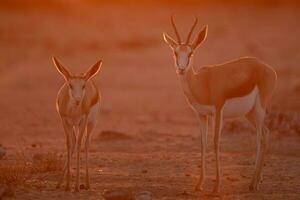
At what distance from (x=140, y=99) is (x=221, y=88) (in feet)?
45.7

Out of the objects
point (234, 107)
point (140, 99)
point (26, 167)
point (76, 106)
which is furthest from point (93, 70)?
point (140, 99)

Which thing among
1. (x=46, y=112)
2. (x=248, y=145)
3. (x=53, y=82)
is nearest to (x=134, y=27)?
(x=53, y=82)

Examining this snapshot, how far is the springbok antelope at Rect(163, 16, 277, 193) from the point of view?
11961mm

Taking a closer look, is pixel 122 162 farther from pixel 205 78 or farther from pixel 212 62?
pixel 212 62

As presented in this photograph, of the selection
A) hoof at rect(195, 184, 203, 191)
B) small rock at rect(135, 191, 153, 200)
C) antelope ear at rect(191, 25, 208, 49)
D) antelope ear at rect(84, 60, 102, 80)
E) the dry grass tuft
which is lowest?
small rock at rect(135, 191, 153, 200)

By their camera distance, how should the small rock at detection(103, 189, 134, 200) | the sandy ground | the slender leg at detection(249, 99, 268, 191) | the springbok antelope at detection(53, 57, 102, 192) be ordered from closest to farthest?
the small rock at detection(103, 189, 134, 200) → the springbok antelope at detection(53, 57, 102, 192) → the slender leg at detection(249, 99, 268, 191) → the sandy ground

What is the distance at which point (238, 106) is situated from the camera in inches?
474

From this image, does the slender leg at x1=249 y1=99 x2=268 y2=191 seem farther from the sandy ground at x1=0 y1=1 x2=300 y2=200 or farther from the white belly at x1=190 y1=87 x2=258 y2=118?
the white belly at x1=190 y1=87 x2=258 y2=118

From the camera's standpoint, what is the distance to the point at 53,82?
99.6 feet

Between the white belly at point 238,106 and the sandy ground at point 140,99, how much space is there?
3.52 feet

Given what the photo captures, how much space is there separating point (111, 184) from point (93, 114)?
1.06 metres

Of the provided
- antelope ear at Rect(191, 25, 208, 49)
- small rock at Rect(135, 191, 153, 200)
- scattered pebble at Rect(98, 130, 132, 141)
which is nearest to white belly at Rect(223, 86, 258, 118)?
antelope ear at Rect(191, 25, 208, 49)

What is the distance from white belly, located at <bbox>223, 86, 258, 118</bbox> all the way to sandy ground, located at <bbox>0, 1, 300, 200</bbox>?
3.52 ft

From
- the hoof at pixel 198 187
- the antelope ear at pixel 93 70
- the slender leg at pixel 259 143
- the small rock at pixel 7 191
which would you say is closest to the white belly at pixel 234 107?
the slender leg at pixel 259 143
